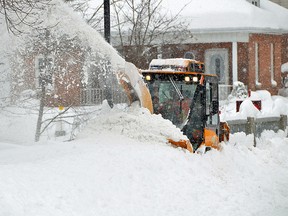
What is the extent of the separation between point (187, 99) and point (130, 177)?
323 centimetres

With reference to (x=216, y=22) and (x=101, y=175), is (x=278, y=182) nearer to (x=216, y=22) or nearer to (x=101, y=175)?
(x=101, y=175)

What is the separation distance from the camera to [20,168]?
7.46 meters

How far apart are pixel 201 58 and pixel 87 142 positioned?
20548mm

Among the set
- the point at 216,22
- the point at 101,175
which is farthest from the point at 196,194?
the point at 216,22

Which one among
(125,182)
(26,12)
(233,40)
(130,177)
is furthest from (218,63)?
(125,182)

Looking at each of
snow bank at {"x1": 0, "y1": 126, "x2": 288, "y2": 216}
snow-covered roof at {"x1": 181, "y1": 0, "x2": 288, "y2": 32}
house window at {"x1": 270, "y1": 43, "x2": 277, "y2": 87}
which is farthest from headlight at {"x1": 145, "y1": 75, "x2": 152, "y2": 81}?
house window at {"x1": 270, "y1": 43, "x2": 277, "y2": 87}

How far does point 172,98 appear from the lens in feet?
37.0

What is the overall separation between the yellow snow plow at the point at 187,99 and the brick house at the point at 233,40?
1557 centimetres

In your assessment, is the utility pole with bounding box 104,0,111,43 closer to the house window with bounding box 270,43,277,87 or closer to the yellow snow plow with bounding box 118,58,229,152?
the yellow snow plow with bounding box 118,58,229,152

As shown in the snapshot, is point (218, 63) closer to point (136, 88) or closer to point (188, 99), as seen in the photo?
point (188, 99)

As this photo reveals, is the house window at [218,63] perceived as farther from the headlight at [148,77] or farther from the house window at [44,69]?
the headlight at [148,77]

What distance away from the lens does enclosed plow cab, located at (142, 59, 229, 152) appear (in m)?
11.0

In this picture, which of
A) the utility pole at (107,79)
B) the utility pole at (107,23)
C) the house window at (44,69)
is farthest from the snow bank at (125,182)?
the utility pole at (107,23)

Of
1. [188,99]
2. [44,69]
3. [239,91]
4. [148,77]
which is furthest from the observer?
[239,91]
